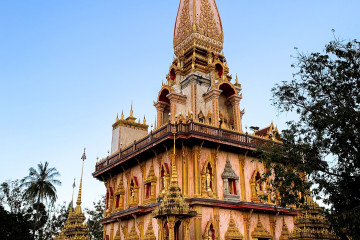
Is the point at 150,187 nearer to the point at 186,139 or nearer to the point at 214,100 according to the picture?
the point at 186,139

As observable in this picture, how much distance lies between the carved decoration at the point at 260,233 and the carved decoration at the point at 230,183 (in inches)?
90.5

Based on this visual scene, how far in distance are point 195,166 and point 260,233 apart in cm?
607

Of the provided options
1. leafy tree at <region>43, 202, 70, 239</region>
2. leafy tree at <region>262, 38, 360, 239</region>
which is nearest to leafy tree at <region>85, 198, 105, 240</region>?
leafy tree at <region>43, 202, 70, 239</region>

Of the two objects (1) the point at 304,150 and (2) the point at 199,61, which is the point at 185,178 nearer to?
(1) the point at 304,150

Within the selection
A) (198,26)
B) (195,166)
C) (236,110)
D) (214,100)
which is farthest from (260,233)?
(198,26)

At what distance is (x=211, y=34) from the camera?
98.7 feet

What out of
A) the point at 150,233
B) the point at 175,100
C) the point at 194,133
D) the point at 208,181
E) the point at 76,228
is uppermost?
the point at 175,100

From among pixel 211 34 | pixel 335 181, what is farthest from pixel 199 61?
pixel 335 181

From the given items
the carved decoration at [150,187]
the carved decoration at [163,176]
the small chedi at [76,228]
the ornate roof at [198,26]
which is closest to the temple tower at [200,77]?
the ornate roof at [198,26]

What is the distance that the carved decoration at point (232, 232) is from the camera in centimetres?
2058

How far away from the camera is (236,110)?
26703 millimetres

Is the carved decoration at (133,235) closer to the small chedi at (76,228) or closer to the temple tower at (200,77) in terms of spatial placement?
the small chedi at (76,228)

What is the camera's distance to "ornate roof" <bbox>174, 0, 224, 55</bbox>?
2933 cm

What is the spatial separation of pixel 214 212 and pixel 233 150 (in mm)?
4529
